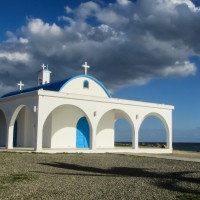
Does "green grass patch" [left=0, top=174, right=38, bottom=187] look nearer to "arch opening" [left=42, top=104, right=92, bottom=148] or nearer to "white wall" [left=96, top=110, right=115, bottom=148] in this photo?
"arch opening" [left=42, top=104, right=92, bottom=148]

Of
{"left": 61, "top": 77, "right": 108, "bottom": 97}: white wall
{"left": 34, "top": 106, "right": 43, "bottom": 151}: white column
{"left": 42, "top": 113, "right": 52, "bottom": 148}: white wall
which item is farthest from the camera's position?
{"left": 61, "top": 77, "right": 108, "bottom": 97}: white wall

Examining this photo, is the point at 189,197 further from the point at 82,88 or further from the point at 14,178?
the point at 82,88

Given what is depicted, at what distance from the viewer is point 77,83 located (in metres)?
20.2

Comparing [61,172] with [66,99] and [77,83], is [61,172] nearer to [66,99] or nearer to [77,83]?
[66,99]

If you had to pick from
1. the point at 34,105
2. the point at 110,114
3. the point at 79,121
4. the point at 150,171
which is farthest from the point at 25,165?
the point at 110,114

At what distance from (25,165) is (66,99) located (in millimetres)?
6757

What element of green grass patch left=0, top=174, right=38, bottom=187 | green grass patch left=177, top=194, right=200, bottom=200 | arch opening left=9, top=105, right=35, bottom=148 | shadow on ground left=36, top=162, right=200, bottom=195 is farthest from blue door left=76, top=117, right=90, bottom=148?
green grass patch left=177, top=194, right=200, bottom=200

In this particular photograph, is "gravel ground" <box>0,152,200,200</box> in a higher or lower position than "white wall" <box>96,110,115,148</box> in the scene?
lower

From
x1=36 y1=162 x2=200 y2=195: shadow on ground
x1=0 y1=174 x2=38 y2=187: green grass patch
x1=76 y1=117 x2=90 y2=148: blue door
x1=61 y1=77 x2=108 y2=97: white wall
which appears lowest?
x1=36 y1=162 x2=200 y2=195: shadow on ground

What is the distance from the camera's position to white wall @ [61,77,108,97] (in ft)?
64.9

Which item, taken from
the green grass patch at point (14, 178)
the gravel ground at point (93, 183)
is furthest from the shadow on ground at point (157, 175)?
the green grass patch at point (14, 178)

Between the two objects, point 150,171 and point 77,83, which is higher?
point 77,83

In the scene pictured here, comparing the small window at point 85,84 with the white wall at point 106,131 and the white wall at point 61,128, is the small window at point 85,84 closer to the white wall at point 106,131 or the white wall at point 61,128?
the white wall at point 61,128

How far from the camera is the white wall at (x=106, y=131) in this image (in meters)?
21.4
